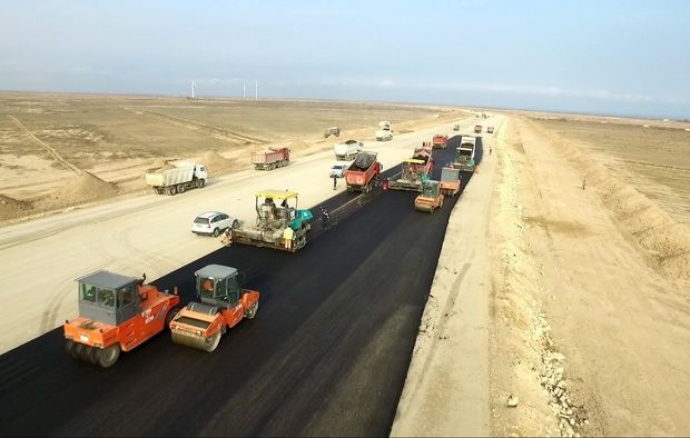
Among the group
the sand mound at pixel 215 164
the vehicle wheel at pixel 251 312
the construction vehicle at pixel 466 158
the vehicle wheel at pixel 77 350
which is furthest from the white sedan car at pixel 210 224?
the construction vehicle at pixel 466 158

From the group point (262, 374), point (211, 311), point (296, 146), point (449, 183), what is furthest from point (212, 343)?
point (296, 146)

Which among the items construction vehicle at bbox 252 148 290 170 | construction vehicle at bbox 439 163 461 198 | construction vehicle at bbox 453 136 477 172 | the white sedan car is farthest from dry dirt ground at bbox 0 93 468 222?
construction vehicle at bbox 453 136 477 172

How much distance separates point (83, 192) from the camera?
3559 cm

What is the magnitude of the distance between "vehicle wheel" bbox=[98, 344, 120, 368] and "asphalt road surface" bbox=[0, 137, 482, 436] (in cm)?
25

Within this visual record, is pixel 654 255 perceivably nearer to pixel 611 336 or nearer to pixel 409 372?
pixel 611 336

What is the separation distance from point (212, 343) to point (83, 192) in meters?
28.1

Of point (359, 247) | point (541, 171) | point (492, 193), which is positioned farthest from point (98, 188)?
point (541, 171)

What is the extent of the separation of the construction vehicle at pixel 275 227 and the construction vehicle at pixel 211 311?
751 centimetres

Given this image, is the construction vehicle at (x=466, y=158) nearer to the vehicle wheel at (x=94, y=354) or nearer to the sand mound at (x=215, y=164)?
the sand mound at (x=215, y=164)

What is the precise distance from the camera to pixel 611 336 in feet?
60.0

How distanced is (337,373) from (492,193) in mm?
30353

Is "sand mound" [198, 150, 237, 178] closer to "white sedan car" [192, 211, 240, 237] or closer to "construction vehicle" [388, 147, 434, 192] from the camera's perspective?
"construction vehicle" [388, 147, 434, 192]

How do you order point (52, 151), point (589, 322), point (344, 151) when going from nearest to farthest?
point (589, 322), point (344, 151), point (52, 151)

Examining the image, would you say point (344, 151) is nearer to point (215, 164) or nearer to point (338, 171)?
point (338, 171)
